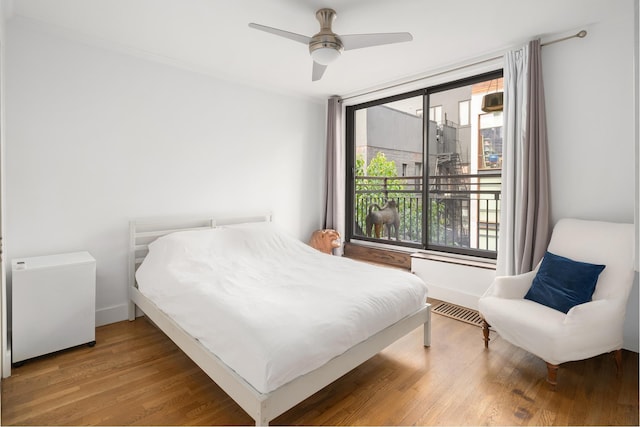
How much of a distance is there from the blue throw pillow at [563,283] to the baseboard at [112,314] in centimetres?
352

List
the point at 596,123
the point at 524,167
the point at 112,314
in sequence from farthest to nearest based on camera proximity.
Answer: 1. the point at 112,314
2. the point at 524,167
3. the point at 596,123

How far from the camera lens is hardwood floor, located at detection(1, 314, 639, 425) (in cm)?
184

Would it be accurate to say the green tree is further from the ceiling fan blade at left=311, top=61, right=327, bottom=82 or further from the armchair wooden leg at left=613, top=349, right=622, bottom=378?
the armchair wooden leg at left=613, top=349, right=622, bottom=378

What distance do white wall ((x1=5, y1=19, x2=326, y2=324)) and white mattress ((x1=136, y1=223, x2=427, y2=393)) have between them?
50 centimetres

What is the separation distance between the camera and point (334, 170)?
186 inches

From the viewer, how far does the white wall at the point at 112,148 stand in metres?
2.63

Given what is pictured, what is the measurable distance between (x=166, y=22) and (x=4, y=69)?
1223 millimetres

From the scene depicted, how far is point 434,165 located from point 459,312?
1.77 m

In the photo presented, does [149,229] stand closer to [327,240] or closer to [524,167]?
[327,240]

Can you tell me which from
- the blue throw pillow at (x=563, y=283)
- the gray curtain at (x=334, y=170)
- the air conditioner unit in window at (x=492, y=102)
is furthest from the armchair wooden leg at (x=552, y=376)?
the gray curtain at (x=334, y=170)

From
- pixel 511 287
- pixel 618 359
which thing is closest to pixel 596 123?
pixel 511 287

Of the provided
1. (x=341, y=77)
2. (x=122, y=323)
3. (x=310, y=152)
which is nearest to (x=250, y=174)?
(x=310, y=152)

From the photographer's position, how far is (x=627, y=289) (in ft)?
7.54

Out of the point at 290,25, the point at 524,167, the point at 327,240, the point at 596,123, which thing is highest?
the point at 290,25
